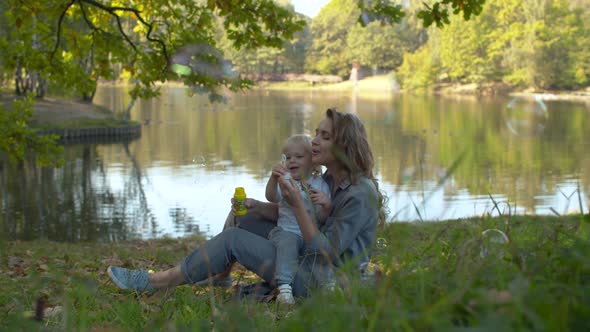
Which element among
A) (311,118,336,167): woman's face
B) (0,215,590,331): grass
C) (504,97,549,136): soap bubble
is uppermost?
(311,118,336,167): woman's face

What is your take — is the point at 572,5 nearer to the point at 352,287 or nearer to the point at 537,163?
the point at 537,163

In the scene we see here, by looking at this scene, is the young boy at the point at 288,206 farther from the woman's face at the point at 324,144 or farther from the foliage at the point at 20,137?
the foliage at the point at 20,137

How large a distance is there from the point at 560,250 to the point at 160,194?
50.7ft

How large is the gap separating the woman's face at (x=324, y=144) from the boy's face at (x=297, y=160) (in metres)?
0.08

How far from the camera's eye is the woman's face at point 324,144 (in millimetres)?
4008

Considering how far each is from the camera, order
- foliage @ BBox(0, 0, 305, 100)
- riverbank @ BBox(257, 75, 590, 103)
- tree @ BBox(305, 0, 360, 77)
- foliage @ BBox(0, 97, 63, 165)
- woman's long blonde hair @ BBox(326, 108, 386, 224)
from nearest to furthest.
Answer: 1. woman's long blonde hair @ BBox(326, 108, 386, 224)
2. foliage @ BBox(0, 97, 63, 165)
3. foliage @ BBox(0, 0, 305, 100)
4. riverbank @ BBox(257, 75, 590, 103)
5. tree @ BBox(305, 0, 360, 77)

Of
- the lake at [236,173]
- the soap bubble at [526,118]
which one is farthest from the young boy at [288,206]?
the soap bubble at [526,118]

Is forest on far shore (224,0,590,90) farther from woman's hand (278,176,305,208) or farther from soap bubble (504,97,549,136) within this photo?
woman's hand (278,176,305,208)

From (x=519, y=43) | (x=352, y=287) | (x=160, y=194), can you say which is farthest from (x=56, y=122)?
(x=519, y=43)

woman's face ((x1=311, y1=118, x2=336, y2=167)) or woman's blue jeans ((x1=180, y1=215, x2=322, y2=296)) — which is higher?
woman's face ((x1=311, y1=118, x2=336, y2=167))

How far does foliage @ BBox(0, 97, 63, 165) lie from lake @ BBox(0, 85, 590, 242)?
8.78 ft

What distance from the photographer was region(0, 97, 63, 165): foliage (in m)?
9.34

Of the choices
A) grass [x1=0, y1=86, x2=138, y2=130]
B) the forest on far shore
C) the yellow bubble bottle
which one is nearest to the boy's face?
the yellow bubble bottle

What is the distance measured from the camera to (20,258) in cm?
693
